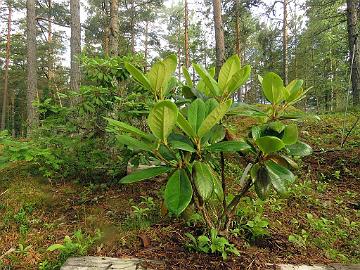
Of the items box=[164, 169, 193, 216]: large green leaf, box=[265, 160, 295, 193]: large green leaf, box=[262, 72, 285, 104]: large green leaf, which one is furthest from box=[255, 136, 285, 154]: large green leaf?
box=[164, 169, 193, 216]: large green leaf

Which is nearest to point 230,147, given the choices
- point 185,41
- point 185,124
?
point 185,124

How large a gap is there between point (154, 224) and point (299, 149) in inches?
51.3

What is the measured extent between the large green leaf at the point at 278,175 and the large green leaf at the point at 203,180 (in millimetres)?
349

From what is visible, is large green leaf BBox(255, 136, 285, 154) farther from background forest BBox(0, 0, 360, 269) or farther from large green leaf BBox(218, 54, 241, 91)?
large green leaf BBox(218, 54, 241, 91)

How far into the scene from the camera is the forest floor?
1.92m

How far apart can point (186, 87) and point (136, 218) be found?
51.0 inches

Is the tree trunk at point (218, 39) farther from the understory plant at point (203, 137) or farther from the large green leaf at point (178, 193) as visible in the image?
the large green leaf at point (178, 193)

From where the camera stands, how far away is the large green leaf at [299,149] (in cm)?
161

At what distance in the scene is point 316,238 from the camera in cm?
241

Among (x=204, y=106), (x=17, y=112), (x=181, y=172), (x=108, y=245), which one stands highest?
(x=17, y=112)

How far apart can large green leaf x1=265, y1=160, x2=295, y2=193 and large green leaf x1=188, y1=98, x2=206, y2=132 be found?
48cm

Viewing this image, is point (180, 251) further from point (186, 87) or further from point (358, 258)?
point (358, 258)

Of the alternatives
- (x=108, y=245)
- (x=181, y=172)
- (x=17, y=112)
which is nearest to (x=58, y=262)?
(x=108, y=245)

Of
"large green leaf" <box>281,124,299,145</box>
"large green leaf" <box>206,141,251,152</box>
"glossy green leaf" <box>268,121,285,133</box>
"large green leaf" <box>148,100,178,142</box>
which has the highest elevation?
"large green leaf" <box>148,100,178,142</box>
